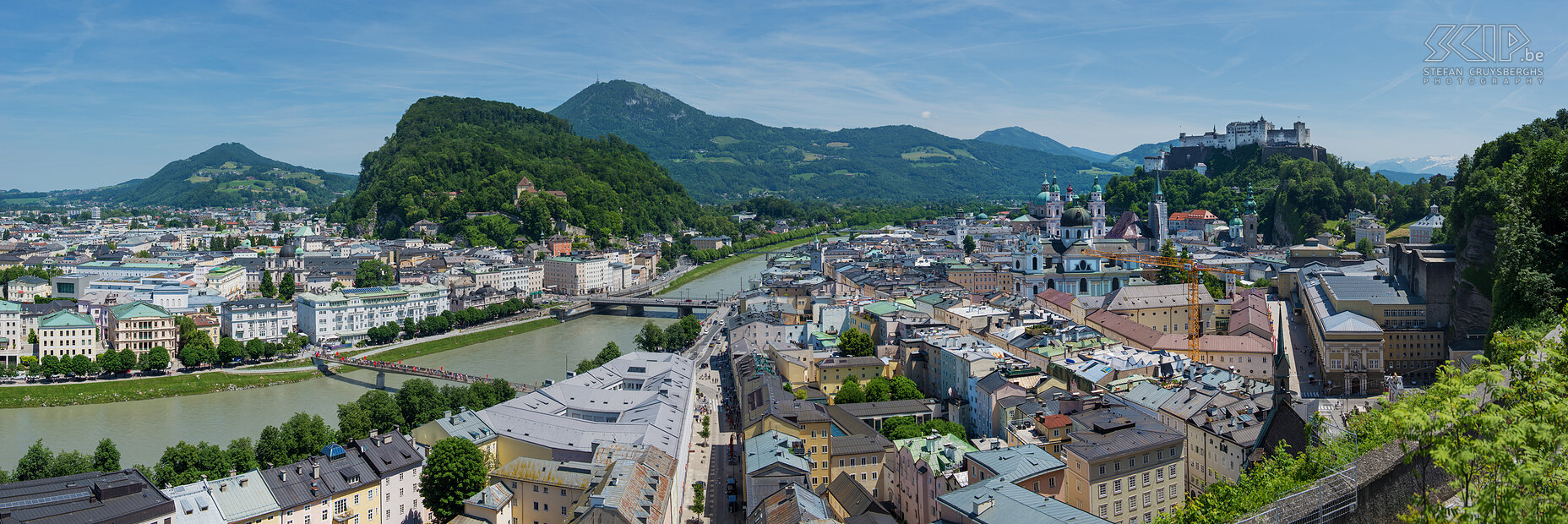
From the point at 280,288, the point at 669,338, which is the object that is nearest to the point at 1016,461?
the point at 669,338

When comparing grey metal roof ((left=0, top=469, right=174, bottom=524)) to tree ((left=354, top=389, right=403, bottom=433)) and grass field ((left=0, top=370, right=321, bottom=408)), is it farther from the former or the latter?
grass field ((left=0, top=370, right=321, bottom=408))

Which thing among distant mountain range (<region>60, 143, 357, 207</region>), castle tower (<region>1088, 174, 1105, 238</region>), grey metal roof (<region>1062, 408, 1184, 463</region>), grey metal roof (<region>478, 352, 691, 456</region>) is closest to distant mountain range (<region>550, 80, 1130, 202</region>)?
distant mountain range (<region>60, 143, 357, 207</region>)

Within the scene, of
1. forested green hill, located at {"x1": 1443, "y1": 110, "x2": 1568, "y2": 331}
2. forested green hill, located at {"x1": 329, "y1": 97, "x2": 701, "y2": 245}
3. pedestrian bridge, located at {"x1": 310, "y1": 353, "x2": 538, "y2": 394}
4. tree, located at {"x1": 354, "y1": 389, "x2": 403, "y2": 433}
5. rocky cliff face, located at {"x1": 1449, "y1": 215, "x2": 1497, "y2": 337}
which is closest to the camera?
forested green hill, located at {"x1": 1443, "y1": 110, "x2": 1568, "y2": 331}

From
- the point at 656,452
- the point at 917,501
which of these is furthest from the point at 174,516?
the point at 917,501

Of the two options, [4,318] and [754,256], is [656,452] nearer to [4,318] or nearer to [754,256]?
[4,318]

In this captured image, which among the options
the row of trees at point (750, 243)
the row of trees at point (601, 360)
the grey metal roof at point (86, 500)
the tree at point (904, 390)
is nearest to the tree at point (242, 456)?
the grey metal roof at point (86, 500)

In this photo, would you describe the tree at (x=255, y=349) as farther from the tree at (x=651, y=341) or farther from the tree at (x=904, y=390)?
the tree at (x=904, y=390)

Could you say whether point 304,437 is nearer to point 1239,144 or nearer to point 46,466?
point 46,466
